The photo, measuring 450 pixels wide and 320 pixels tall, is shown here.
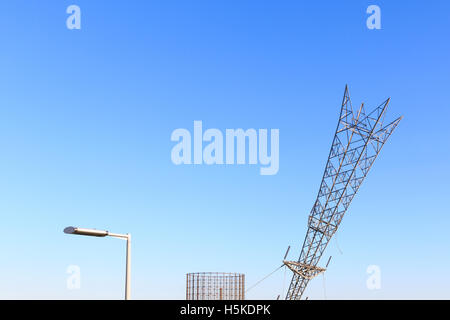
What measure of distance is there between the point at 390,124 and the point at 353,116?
17.3ft

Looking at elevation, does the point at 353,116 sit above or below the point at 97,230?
above
